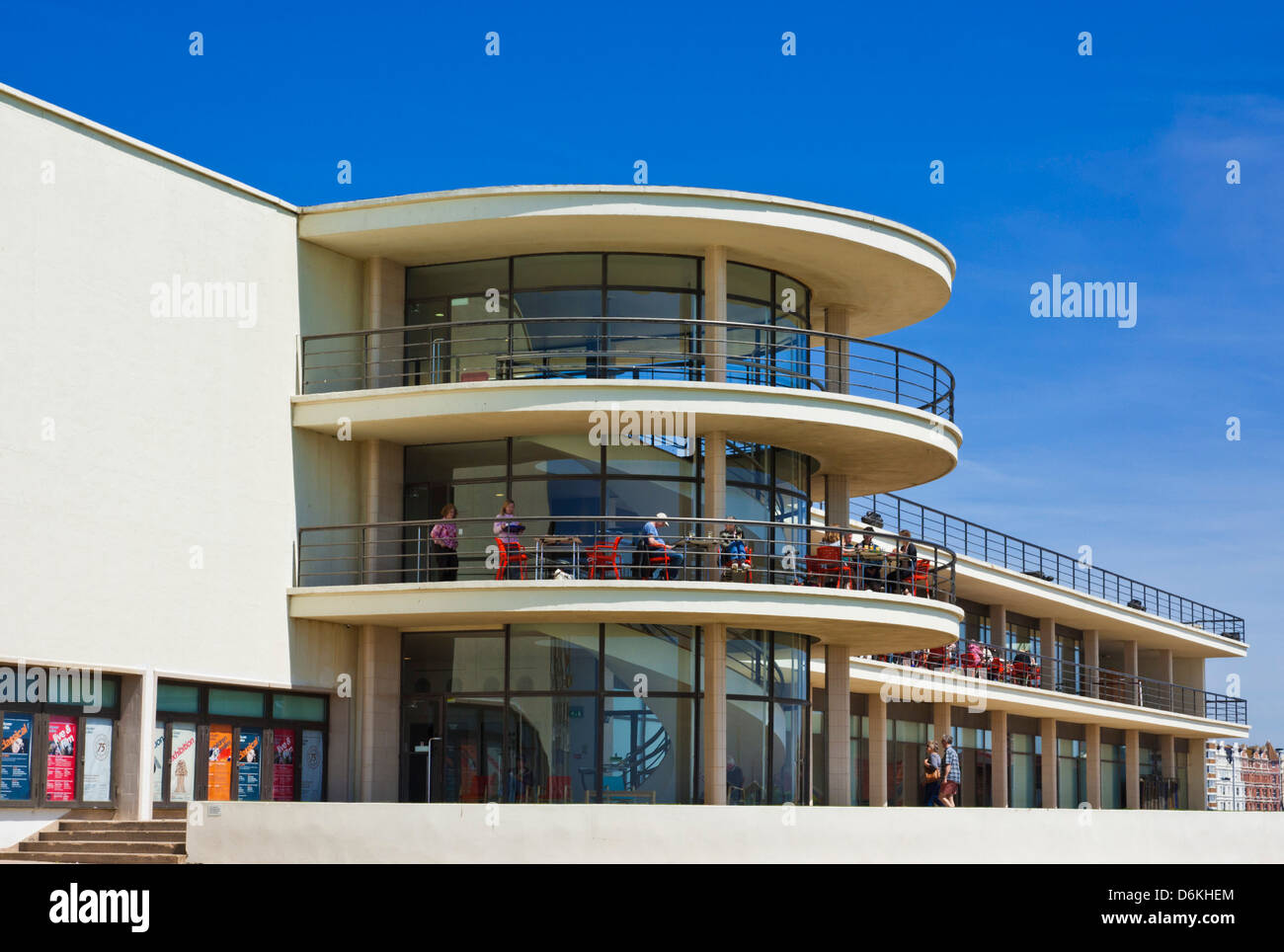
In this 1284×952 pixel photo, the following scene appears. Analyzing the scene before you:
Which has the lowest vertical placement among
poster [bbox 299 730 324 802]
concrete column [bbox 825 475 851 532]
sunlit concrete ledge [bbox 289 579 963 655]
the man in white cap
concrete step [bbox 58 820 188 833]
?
concrete step [bbox 58 820 188 833]

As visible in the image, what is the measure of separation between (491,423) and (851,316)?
8.06 metres

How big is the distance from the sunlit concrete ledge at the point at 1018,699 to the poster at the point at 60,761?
1436 centimetres

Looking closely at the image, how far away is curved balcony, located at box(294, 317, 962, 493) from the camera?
26094mm

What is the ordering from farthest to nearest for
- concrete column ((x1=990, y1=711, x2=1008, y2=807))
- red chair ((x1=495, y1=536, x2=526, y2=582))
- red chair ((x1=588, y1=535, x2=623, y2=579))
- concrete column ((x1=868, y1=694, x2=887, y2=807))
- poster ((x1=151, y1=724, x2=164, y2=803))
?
concrete column ((x1=990, y1=711, x2=1008, y2=807)) → concrete column ((x1=868, y1=694, x2=887, y2=807)) → red chair ((x1=495, y1=536, x2=526, y2=582)) → red chair ((x1=588, y1=535, x2=623, y2=579)) → poster ((x1=151, y1=724, x2=164, y2=803))

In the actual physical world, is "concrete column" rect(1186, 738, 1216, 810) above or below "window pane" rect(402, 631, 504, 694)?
below

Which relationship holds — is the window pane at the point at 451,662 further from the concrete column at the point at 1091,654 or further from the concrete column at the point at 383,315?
the concrete column at the point at 1091,654

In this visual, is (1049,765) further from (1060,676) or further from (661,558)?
(661,558)

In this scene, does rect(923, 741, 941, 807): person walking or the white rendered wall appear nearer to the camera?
the white rendered wall

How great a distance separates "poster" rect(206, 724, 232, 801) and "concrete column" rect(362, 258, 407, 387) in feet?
19.9

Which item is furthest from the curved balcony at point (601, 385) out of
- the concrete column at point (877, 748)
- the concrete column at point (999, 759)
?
the concrete column at point (999, 759)

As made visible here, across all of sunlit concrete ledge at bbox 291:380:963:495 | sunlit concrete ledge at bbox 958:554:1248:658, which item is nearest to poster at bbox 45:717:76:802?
sunlit concrete ledge at bbox 291:380:963:495

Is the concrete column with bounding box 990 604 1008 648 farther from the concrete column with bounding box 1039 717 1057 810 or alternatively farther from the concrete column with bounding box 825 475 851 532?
the concrete column with bounding box 825 475 851 532

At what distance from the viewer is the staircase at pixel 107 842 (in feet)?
72.9

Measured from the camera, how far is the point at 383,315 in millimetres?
28406
